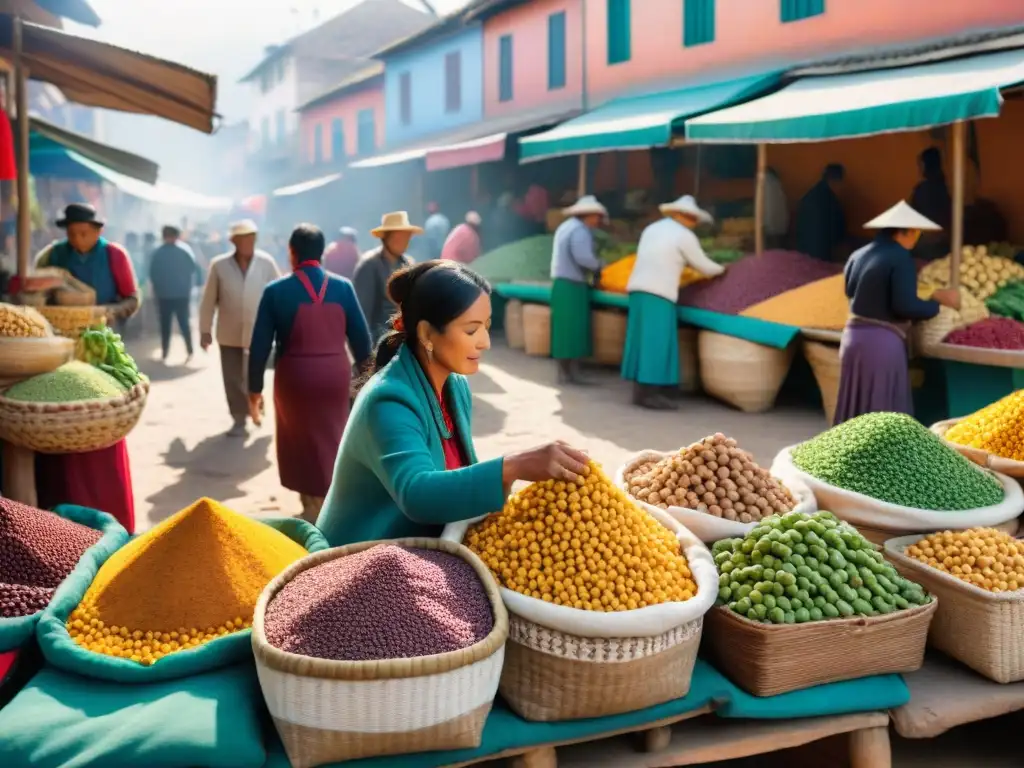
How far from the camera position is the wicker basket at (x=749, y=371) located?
8016mm

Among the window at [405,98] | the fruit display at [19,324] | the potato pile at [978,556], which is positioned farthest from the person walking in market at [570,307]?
the window at [405,98]

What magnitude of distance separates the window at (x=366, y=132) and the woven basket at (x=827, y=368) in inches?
909

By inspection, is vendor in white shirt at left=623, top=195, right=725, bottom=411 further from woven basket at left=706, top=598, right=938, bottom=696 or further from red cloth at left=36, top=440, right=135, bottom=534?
woven basket at left=706, top=598, right=938, bottom=696

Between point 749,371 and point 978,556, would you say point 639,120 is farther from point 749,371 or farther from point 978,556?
point 978,556

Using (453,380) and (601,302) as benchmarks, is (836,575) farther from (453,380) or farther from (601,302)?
(601,302)

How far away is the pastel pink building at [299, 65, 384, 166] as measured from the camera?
28656mm

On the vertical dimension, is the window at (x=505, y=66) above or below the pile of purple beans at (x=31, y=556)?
above

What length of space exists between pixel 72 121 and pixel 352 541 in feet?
190

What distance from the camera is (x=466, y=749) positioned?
2.04 meters

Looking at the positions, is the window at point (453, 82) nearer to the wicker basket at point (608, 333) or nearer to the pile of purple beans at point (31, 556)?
the wicker basket at point (608, 333)

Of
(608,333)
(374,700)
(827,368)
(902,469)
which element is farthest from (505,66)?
(374,700)

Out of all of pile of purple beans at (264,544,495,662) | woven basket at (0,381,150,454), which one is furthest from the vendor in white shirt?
pile of purple beans at (264,544,495,662)

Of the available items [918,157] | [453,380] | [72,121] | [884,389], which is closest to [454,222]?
[918,157]

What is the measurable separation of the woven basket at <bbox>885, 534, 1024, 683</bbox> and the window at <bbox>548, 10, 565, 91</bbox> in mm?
14569
